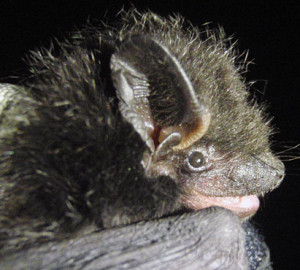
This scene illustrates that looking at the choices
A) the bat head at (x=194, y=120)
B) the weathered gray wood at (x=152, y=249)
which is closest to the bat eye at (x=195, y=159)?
the bat head at (x=194, y=120)

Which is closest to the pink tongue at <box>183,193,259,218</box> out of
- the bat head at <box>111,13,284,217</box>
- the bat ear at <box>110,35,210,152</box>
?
the bat head at <box>111,13,284,217</box>

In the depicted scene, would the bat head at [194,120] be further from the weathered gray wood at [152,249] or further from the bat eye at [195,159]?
the weathered gray wood at [152,249]

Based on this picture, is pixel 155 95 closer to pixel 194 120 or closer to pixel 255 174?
pixel 194 120


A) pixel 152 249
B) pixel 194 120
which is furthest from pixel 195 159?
pixel 152 249

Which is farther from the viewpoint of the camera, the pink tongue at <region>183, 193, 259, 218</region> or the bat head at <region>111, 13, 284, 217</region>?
the pink tongue at <region>183, 193, 259, 218</region>

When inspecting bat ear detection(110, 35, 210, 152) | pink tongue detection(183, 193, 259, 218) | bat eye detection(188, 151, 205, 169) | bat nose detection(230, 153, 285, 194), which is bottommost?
pink tongue detection(183, 193, 259, 218)

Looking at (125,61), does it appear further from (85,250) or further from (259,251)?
(259,251)

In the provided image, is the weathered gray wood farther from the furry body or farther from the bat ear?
the bat ear
